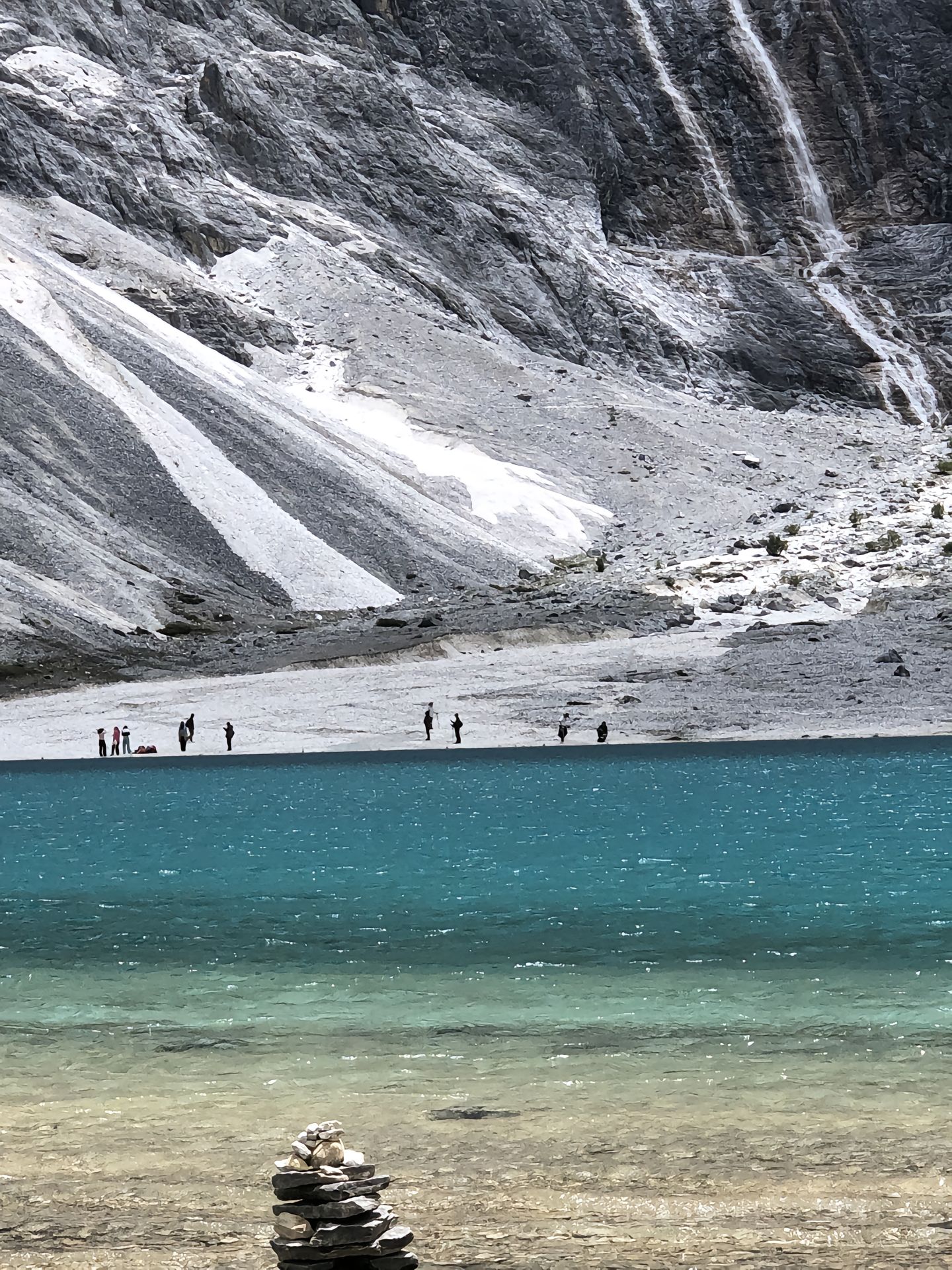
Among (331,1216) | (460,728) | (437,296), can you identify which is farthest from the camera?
(437,296)

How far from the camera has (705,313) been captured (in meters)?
83.9

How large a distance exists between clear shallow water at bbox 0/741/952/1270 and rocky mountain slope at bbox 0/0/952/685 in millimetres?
20133

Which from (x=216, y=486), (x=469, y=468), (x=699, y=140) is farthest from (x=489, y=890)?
(x=699, y=140)

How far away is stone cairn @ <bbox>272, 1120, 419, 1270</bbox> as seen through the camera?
5.48 m

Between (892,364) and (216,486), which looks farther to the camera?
(892,364)

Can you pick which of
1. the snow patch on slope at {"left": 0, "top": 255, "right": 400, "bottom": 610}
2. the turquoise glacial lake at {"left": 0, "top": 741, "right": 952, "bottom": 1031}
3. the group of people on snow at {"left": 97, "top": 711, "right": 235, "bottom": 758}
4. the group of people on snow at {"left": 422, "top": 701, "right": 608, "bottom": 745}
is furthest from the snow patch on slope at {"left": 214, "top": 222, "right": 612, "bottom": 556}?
the turquoise glacial lake at {"left": 0, "top": 741, "right": 952, "bottom": 1031}

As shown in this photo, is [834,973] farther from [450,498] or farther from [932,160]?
[932,160]

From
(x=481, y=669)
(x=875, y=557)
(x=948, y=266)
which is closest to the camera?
(x=481, y=669)

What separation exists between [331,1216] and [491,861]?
539 inches

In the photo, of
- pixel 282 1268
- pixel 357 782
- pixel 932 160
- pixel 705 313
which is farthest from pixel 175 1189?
pixel 932 160

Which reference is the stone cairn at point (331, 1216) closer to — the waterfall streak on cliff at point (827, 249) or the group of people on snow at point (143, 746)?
the group of people on snow at point (143, 746)

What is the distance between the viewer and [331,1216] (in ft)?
18.2

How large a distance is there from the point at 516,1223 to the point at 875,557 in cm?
4206

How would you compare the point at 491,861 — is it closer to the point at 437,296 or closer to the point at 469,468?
the point at 469,468
